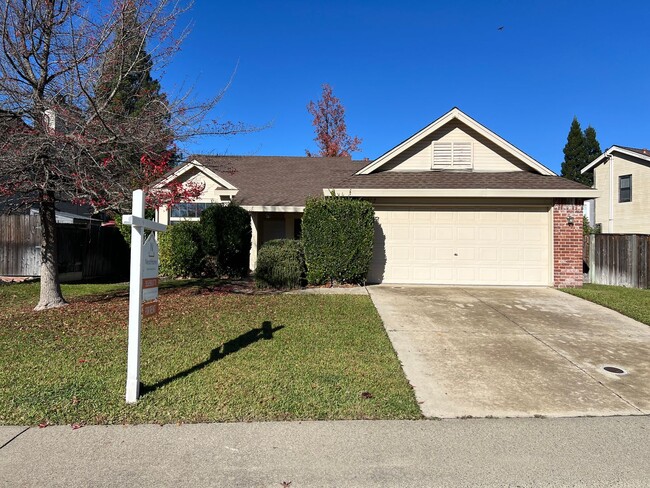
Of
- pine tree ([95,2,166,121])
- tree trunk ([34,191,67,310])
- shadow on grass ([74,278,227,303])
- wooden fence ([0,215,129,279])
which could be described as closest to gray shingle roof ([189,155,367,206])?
shadow on grass ([74,278,227,303])

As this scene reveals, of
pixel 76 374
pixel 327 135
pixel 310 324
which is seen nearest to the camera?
pixel 76 374

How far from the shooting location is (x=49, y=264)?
Result: 9.04m

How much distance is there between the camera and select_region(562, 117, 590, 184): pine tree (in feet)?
146

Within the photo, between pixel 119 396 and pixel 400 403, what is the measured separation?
285 cm

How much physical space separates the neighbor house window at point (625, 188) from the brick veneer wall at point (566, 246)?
1340 centimetres

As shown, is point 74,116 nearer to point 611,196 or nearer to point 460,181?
point 460,181

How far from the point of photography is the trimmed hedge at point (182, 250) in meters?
13.8

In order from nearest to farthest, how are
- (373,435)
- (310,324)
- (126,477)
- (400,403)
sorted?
(126,477), (373,435), (400,403), (310,324)

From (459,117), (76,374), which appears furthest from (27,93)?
(459,117)

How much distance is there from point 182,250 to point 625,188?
2179 cm

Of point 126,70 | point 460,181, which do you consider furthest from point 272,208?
point 126,70

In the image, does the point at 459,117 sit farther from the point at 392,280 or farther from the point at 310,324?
the point at 310,324

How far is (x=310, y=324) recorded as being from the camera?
24.6 feet

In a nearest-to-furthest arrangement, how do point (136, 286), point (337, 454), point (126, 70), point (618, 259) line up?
point (337, 454)
point (136, 286)
point (126, 70)
point (618, 259)
